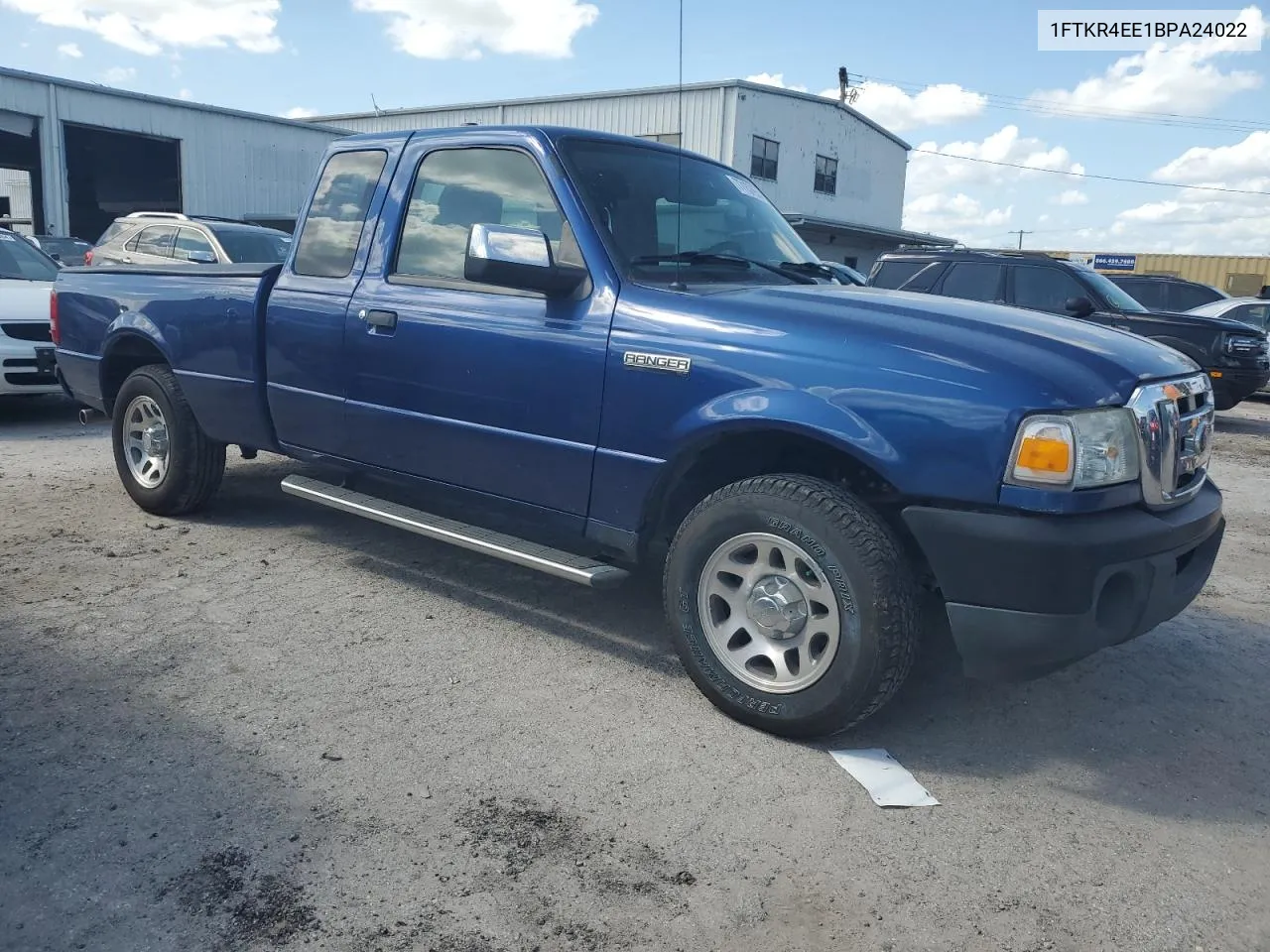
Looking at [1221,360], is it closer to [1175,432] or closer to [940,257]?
[940,257]

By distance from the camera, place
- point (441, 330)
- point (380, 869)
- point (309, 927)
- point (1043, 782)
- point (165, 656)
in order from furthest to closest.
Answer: point (441, 330) < point (165, 656) < point (1043, 782) < point (380, 869) < point (309, 927)

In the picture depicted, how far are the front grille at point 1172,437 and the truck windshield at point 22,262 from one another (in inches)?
368

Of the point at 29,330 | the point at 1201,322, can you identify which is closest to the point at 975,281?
the point at 1201,322

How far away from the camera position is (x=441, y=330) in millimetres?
4078

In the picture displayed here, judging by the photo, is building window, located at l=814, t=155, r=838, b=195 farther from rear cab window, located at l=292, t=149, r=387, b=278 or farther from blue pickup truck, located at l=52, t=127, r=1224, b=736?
rear cab window, located at l=292, t=149, r=387, b=278

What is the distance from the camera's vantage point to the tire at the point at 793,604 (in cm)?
305

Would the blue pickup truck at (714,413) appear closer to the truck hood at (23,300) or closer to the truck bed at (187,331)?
the truck bed at (187,331)

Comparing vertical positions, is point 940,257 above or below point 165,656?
above

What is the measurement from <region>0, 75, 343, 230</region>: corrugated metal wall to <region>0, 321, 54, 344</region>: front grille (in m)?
15.0

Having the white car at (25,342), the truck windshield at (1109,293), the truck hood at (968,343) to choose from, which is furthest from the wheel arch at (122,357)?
the truck windshield at (1109,293)

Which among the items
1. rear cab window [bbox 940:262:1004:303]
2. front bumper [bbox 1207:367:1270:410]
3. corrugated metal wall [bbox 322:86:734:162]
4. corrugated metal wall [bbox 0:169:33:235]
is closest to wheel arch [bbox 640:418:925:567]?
rear cab window [bbox 940:262:1004:303]

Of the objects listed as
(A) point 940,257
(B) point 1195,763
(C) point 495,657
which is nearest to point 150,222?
(A) point 940,257

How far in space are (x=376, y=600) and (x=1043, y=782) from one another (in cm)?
277

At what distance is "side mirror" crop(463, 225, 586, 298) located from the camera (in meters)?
3.56
